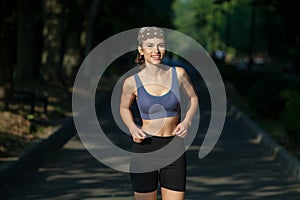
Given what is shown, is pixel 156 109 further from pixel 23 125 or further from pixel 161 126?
pixel 23 125

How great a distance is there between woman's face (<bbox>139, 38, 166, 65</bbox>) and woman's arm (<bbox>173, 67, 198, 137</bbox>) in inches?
8.5

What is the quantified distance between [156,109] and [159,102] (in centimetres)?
6

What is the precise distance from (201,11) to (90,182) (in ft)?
311

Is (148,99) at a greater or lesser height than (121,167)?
greater

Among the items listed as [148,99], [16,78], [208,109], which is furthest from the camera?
[16,78]

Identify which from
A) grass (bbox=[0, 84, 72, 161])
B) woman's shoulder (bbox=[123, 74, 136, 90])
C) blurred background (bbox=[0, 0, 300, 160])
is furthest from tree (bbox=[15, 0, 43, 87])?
woman's shoulder (bbox=[123, 74, 136, 90])

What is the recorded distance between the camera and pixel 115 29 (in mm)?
49125

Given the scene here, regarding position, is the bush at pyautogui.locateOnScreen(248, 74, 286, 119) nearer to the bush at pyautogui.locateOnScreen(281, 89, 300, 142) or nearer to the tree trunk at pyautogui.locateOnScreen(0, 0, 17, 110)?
the bush at pyautogui.locateOnScreen(281, 89, 300, 142)

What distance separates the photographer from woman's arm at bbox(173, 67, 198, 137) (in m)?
5.04

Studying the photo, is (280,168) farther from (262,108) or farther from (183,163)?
(262,108)

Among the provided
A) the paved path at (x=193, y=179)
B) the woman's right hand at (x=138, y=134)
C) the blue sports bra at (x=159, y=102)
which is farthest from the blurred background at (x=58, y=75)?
the woman's right hand at (x=138, y=134)

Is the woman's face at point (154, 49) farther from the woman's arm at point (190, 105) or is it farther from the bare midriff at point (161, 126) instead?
the bare midriff at point (161, 126)

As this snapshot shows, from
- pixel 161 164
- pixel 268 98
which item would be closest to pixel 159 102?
pixel 161 164

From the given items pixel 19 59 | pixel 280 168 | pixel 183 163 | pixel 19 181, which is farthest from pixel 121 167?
pixel 19 59
